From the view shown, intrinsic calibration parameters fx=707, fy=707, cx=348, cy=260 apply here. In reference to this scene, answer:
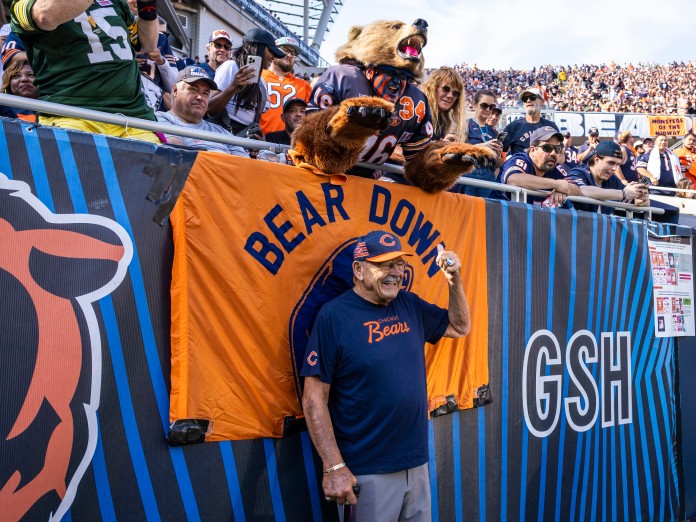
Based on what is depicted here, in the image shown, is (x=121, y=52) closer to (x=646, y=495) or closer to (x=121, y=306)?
(x=121, y=306)

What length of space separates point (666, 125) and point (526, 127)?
2205 centimetres

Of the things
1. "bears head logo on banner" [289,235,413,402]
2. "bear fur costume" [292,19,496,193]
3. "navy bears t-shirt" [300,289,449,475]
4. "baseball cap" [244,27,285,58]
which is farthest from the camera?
"baseball cap" [244,27,285,58]

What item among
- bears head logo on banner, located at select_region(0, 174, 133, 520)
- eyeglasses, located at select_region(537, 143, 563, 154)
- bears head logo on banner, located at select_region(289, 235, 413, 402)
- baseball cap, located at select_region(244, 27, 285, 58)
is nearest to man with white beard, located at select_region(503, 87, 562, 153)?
eyeglasses, located at select_region(537, 143, 563, 154)

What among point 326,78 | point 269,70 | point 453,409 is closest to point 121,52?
point 326,78

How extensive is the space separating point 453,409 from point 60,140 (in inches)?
94.7

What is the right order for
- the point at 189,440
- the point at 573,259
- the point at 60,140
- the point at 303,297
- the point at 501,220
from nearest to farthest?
1. the point at 60,140
2. the point at 189,440
3. the point at 303,297
4. the point at 501,220
5. the point at 573,259

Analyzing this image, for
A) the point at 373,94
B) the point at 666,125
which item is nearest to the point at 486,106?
the point at 373,94

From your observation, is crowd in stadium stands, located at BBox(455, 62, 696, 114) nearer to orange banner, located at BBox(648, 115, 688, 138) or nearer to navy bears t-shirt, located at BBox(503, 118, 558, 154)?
orange banner, located at BBox(648, 115, 688, 138)

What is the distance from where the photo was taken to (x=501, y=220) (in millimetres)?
4324

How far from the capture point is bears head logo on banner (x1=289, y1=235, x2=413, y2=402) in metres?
3.23

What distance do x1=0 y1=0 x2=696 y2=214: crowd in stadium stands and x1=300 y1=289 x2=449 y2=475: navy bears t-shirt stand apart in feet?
3.09

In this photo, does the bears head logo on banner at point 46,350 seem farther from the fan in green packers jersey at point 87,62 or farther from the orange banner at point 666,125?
the orange banner at point 666,125

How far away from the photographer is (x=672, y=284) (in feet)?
18.5

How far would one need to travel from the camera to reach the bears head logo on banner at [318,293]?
10.6 feet
